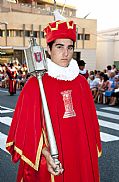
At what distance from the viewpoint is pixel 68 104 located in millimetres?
2264

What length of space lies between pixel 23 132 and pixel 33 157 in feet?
0.61

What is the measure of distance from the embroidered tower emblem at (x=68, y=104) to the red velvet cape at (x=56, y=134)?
0.02 m

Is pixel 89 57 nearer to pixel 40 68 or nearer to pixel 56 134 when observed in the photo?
pixel 56 134

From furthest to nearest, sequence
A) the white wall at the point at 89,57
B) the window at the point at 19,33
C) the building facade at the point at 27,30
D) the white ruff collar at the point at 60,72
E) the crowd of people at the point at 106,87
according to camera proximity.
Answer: the white wall at the point at 89,57 → the window at the point at 19,33 → the building facade at the point at 27,30 → the crowd of people at the point at 106,87 → the white ruff collar at the point at 60,72

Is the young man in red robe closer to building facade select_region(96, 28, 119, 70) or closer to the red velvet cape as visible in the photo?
the red velvet cape

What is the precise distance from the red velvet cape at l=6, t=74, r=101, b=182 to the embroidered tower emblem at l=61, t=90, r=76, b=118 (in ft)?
0.07

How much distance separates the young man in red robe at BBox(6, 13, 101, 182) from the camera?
2.17 metres

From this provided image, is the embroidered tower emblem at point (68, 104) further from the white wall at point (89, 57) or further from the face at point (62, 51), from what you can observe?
the white wall at point (89, 57)

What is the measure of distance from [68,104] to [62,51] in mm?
387

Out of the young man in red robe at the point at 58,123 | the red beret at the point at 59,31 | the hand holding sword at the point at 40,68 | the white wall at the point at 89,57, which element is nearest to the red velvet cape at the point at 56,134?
the young man in red robe at the point at 58,123

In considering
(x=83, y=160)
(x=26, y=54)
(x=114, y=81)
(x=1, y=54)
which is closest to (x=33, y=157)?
(x=83, y=160)

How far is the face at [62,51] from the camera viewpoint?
7.32 feet

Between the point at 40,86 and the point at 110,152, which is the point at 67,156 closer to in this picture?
the point at 40,86

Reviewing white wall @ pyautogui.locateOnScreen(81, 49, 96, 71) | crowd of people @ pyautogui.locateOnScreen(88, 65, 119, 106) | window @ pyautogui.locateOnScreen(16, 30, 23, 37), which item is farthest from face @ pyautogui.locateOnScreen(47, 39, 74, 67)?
white wall @ pyautogui.locateOnScreen(81, 49, 96, 71)
